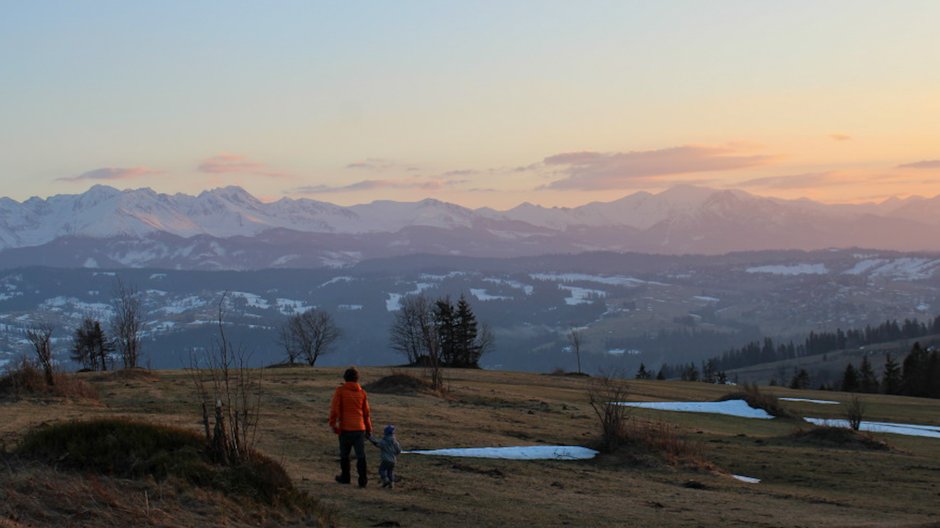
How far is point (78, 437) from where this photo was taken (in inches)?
632

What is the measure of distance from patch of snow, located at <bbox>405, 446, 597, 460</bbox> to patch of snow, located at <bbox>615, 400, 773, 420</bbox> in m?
23.8

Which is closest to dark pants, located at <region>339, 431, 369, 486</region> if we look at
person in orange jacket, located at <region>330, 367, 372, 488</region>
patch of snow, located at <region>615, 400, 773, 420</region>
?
person in orange jacket, located at <region>330, 367, 372, 488</region>

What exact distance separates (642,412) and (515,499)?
93.4 feet

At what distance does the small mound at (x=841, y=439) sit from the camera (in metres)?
32.9

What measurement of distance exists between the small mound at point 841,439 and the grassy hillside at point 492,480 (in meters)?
0.41

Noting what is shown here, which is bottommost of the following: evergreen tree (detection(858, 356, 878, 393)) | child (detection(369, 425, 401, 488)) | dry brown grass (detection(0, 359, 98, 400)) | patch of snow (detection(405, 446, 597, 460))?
evergreen tree (detection(858, 356, 878, 393))

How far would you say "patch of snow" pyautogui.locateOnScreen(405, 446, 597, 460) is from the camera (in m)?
24.9

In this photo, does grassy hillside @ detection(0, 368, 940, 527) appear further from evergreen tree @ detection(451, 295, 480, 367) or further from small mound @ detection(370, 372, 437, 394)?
evergreen tree @ detection(451, 295, 480, 367)

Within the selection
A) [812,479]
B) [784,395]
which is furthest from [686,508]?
[784,395]

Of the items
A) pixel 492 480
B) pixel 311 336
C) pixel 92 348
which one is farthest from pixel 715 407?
pixel 92 348

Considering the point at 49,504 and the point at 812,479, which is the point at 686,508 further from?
the point at 49,504

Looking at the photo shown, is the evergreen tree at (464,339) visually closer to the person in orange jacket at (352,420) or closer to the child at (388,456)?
the child at (388,456)

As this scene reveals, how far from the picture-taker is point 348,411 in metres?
18.5

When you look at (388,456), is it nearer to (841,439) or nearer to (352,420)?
(352,420)
